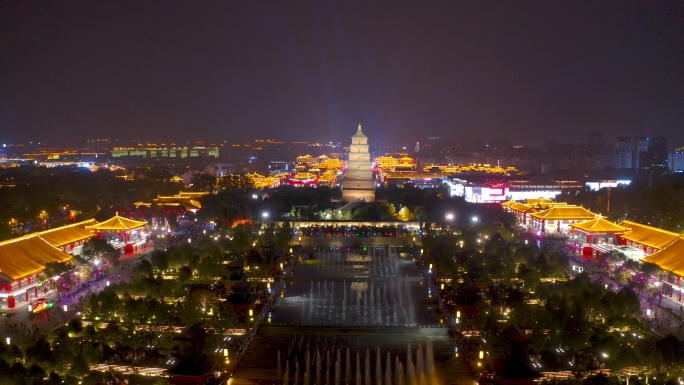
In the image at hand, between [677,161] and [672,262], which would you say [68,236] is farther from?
[677,161]

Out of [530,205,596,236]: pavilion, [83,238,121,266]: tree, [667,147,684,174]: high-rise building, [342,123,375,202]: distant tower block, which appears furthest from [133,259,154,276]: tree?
[667,147,684,174]: high-rise building

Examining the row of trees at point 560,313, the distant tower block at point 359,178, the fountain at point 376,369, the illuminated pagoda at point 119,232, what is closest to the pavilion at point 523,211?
the distant tower block at point 359,178

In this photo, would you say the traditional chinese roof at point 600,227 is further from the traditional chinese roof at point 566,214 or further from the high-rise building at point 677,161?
the high-rise building at point 677,161

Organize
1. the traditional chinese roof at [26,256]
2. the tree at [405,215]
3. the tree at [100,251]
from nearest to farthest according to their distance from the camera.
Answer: the traditional chinese roof at [26,256] < the tree at [100,251] < the tree at [405,215]

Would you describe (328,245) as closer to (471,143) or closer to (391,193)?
(391,193)

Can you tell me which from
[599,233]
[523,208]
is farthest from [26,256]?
[523,208]

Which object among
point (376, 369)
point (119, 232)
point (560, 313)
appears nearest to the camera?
point (376, 369)

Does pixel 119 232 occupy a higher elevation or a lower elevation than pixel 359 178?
lower

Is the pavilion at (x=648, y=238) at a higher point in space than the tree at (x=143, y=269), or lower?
higher
